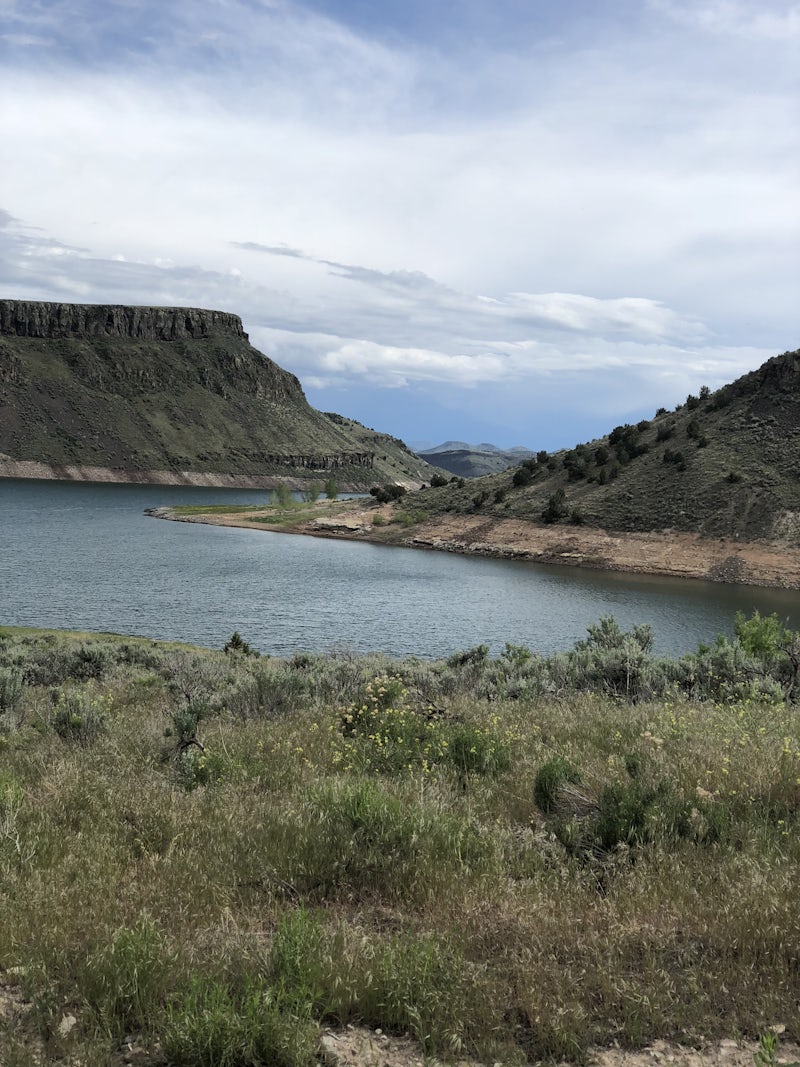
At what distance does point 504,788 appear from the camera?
7.97 metres

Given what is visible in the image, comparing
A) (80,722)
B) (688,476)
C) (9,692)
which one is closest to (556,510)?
(688,476)

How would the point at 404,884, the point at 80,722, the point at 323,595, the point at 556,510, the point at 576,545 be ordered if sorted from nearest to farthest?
1. the point at 404,884
2. the point at 80,722
3. the point at 323,595
4. the point at 576,545
5. the point at 556,510

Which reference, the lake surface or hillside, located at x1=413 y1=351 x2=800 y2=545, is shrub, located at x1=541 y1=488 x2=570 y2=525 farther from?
the lake surface

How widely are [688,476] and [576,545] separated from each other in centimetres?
1580

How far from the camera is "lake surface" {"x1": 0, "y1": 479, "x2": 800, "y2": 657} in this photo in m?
43.9

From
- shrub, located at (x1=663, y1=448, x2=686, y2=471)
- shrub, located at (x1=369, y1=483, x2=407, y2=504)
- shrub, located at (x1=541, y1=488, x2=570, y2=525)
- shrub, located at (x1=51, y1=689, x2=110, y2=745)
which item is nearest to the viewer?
shrub, located at (x1=51, y1=689, x2=110, y2=745)

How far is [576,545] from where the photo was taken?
82.9 meters

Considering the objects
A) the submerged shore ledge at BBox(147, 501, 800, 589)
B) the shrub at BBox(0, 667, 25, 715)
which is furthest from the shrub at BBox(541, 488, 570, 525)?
the shrub at BBox(0, 667, 25, 715)

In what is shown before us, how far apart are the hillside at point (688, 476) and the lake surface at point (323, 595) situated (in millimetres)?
10744

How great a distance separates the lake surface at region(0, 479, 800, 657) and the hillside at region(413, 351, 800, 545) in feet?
35.2

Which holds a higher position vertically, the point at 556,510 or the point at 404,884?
the point at 556,510

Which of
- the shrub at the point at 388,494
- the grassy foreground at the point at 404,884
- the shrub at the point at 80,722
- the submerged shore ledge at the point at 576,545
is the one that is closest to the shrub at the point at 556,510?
the submerged shore ledge at the point at 576,545

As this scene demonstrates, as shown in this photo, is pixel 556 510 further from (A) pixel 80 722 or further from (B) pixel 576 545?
(A) pixel 80 722

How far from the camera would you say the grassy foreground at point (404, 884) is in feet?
13.4
